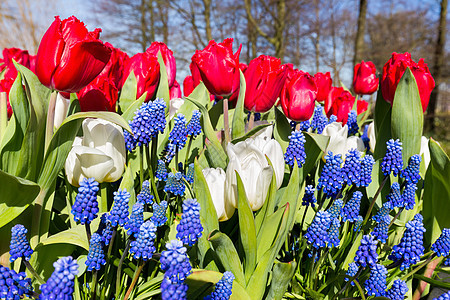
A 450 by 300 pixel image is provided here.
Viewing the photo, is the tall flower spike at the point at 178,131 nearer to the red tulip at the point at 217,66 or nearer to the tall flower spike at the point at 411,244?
the red tulip at the point at 217,66

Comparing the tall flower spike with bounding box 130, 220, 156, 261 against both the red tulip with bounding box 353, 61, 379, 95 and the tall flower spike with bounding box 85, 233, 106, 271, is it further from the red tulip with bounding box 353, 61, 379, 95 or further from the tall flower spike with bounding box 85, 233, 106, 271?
the red tulip with bounding box 353, 61, 379, 95

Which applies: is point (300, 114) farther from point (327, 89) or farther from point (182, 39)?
point (182, 39)

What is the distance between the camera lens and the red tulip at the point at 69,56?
0.77 metres

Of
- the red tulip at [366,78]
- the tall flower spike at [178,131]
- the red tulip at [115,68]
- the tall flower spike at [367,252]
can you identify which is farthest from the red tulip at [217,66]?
the red tulip at [366,78]

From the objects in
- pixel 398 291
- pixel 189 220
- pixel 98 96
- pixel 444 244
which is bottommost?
pixel 398 291

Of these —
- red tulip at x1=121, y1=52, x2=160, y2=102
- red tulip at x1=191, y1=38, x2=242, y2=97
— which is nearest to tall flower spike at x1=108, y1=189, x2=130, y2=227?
red tulip at x1=191, y1=38, x2=242, y2=97

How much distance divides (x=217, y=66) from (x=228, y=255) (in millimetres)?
556

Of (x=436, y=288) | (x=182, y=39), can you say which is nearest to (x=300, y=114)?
(x=436, y=288)

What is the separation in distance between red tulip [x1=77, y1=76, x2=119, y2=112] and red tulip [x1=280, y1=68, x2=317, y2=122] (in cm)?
54

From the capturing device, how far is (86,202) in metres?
0.66

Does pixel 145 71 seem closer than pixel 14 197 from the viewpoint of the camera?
No

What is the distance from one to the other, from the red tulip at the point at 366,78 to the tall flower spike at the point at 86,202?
173cm

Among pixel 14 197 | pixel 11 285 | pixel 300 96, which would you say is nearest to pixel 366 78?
pixel 300 96

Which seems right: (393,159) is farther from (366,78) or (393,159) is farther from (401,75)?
(366,78)
